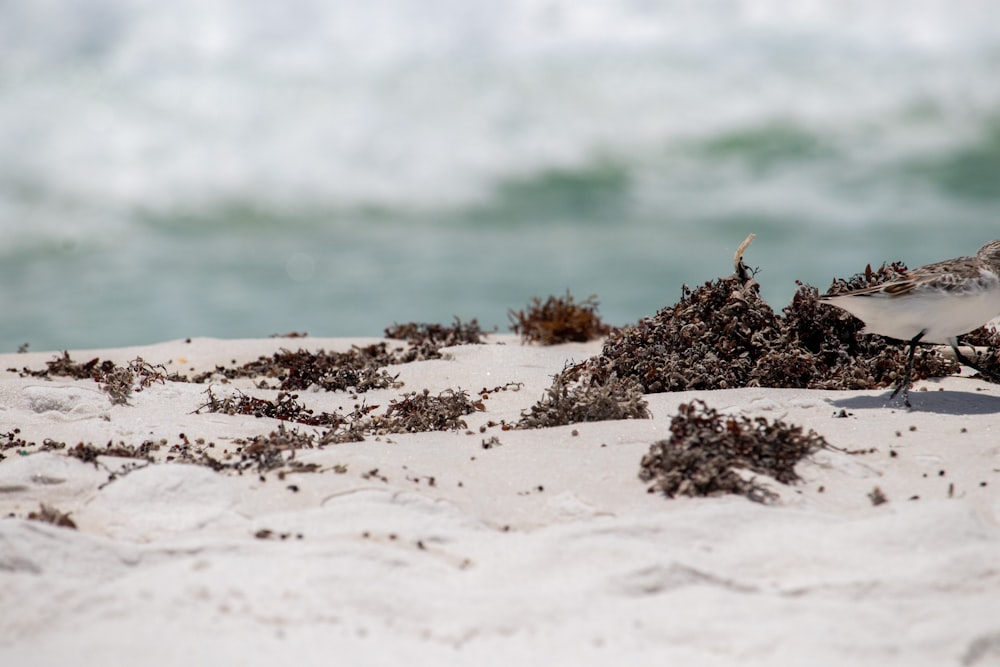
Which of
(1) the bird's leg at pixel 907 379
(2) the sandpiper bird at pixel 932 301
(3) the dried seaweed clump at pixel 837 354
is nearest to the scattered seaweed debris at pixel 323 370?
(3) the dried seaweed clump at pixel 837 354

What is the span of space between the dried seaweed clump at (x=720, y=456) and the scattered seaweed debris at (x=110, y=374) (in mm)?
4820

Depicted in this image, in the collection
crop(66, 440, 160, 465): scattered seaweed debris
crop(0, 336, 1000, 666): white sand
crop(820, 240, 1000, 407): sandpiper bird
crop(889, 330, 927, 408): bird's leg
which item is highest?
crop(820, 240, 1000, 407): sandpiper bird

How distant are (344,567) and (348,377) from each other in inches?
195

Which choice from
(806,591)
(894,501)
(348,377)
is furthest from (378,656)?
(348,377)

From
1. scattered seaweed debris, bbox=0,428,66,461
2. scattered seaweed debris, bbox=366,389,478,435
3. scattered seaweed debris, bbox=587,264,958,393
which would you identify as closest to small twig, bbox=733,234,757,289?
scattered seaweed debris, bbox=587,264,958,393

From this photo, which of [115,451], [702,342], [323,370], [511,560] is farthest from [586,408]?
[323,370]

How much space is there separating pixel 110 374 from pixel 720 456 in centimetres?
584

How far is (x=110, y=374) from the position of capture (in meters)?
8.30

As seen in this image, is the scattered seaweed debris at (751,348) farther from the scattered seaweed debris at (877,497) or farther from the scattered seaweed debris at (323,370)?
the scattered seaweed debris at (877,497)

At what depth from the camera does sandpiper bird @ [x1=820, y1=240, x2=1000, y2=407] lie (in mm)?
6562

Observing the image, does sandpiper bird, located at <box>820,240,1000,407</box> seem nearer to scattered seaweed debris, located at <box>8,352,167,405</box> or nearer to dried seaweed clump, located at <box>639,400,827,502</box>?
dried seaweed clump, located at <box>639,400,827,502</box>

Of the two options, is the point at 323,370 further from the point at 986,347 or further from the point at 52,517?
the point at 986,347

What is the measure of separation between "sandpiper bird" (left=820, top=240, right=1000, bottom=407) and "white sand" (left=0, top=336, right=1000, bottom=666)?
1091 mm

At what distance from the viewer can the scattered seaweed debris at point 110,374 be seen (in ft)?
25.3
